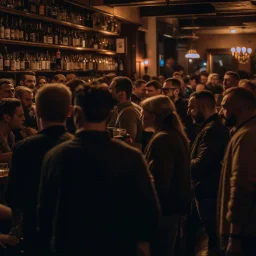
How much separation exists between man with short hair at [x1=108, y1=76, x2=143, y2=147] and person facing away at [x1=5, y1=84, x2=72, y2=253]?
84.6 inches

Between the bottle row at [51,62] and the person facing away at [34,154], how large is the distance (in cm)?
470

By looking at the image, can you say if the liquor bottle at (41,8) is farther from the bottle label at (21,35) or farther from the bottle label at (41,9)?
the bottle label at (21,35)

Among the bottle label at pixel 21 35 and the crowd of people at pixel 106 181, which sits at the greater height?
the bottle label at pixel 21 35

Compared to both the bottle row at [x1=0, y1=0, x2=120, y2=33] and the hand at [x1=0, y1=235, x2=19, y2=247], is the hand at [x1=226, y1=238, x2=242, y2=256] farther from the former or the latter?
the bottle row at [x1=0, y1=0, x2=120, y2=33]

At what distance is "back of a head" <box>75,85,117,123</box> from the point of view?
194 centimetres

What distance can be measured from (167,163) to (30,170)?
98cm

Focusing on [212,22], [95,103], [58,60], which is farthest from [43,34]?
[212,22]

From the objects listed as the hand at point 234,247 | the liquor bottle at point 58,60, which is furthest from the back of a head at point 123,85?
the liquor bottle at point 58,60

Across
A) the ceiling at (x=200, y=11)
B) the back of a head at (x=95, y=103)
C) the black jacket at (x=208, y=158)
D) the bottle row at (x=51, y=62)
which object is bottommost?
the black jacket at (x=208, y=158)

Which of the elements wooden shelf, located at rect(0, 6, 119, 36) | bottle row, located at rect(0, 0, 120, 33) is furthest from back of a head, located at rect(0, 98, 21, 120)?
bottle row, located at rect(0, 0, 120, 33)

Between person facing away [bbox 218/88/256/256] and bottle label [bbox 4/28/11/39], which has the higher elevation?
bottle label [bbox 4/28/11/39]

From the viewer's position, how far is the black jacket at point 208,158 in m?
3.82

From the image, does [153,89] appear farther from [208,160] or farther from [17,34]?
[208,160]

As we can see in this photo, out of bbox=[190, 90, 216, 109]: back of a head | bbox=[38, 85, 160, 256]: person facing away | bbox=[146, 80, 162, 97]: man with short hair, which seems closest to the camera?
bbox=[38, 85, 160, 256]: person facing away
